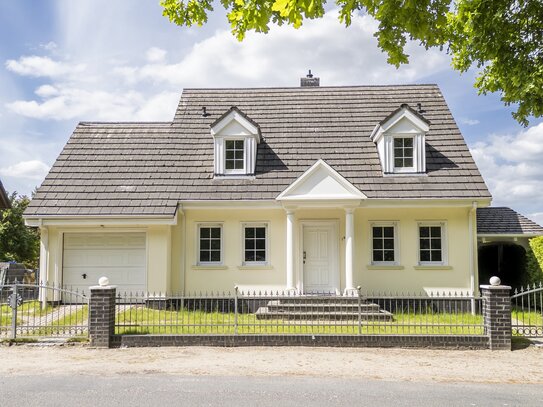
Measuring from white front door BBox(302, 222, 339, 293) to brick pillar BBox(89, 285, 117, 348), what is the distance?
718cm

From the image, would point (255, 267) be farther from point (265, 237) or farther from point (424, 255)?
point (424, 255)

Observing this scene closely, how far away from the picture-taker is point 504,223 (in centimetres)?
1828

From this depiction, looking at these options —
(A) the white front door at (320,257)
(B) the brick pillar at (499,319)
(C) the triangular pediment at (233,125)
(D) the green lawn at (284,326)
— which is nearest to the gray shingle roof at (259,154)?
(C) the triangular pediment at (233,125)

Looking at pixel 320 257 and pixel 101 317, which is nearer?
pixel 101 317

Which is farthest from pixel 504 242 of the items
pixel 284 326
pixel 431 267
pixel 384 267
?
pixel 284 326

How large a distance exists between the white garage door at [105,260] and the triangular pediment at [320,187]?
4990mm

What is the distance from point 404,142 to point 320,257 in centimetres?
483

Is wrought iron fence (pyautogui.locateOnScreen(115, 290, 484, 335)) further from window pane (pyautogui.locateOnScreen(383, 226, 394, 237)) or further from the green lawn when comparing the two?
window pane (pyautogui.locateOnScreen(383, 226, 394, 237))

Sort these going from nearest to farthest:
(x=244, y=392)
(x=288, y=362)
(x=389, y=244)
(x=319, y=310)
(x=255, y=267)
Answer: (x=244, y=392) → (x=288, y=362) → (x=319, y=310) → (x=255, y=267) → (x=389, y=244)

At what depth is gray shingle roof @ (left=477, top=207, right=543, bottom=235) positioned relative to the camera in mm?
17688

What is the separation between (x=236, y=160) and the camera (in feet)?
55.8

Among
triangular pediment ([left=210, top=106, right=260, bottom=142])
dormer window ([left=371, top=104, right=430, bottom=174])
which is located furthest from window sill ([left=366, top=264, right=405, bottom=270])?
triangular pediment ([left=210, top=106, right=260, bottom=142])

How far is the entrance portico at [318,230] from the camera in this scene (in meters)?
15.3

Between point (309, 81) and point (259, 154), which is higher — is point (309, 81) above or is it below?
above
